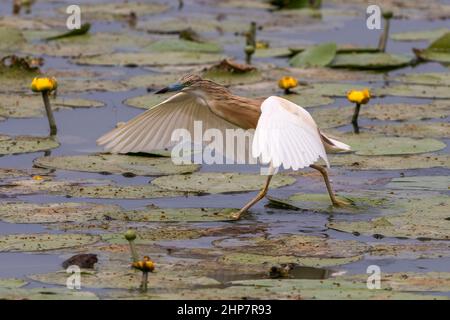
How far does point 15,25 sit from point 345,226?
857 centimetres

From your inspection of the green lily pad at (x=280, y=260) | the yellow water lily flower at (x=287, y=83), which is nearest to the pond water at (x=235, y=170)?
the green lily pad at (x=280, y=260)

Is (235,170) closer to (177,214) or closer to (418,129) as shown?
(177,214)

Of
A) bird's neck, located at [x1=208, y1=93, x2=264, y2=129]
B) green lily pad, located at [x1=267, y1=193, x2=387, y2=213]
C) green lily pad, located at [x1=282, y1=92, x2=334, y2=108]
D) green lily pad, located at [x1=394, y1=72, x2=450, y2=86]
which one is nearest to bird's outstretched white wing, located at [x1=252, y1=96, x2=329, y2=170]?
bird's neck, located at [x1=208, y1=93, x2=264, y2=129]

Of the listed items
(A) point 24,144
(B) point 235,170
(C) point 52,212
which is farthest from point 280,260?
(A) point 24,144

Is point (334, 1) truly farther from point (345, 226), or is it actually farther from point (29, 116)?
point (345, 226)

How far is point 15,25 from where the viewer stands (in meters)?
16.0

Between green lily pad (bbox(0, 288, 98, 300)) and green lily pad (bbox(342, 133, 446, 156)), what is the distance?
4.15 metres

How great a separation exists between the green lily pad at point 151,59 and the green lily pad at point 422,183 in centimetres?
491

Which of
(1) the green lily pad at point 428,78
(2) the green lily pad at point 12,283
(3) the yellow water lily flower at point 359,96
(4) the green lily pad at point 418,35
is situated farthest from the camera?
(4) the green lily pad at point 418,35

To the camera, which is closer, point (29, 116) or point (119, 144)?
point (119, 144)

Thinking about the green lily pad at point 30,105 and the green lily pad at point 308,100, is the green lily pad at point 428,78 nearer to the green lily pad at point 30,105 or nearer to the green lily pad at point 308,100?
the green lily pad at point 308,100

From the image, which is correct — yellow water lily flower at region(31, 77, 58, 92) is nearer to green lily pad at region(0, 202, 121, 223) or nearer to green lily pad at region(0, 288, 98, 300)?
green lily pad at region(0, 202, 121, 223)

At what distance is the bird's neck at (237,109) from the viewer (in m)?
9.16
